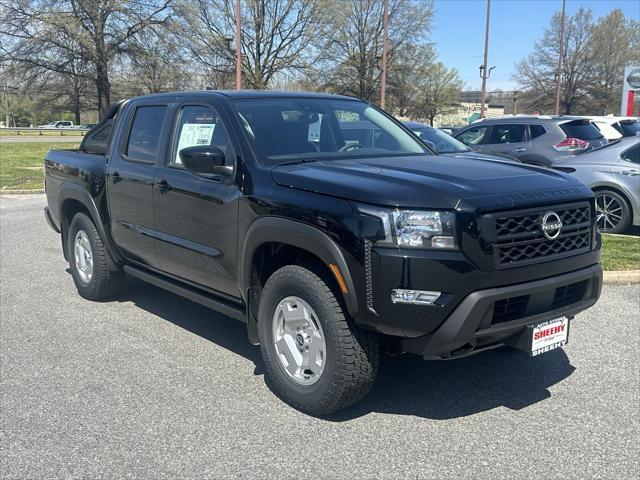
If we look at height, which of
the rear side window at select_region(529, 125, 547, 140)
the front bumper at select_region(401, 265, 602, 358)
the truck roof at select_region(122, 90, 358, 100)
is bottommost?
the front bumper at select_region(401, 265, 602, 358)

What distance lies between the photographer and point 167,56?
1216 inches

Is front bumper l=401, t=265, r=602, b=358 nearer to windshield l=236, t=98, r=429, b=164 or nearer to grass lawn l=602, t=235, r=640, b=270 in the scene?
windshield l=236, t=98, r=429, b=164

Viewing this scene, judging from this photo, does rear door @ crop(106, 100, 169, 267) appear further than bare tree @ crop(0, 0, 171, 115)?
No

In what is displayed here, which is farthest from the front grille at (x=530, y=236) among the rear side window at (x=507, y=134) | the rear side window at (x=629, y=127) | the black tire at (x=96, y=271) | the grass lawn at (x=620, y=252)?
the rear side window at (x=629, y=127)

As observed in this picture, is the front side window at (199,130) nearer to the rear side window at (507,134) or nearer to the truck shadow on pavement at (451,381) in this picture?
the truck shadow on pavement at (451,381)

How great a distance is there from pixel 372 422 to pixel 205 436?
96 centimetres

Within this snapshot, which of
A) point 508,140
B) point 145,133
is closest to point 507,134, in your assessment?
point 508,140

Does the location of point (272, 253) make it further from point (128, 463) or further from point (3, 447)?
point (3, 447)

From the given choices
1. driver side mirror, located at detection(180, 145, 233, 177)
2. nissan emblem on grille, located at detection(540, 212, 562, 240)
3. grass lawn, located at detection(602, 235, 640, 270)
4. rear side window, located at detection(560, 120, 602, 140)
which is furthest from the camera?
rear side window, located at detection(560, 120, 602, 140)

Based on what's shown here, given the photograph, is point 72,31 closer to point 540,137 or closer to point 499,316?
point 540,137

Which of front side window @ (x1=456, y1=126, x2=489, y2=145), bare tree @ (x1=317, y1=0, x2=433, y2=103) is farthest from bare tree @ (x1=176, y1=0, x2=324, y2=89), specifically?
front side window @ (x1=456, y1=126, x2=489, y2=145)

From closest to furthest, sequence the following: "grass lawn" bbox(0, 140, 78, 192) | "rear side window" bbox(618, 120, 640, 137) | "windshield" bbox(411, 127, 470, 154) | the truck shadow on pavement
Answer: the truck shadow on pavement < "windshield" bbox(411, 127, 470, 154) < "rear side window" bbox(618, 120, 640, 137) < "grass lawn" bbox(0, 140, 78, 192)

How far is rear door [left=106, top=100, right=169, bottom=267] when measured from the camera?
514cm

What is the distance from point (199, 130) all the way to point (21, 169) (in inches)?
672
